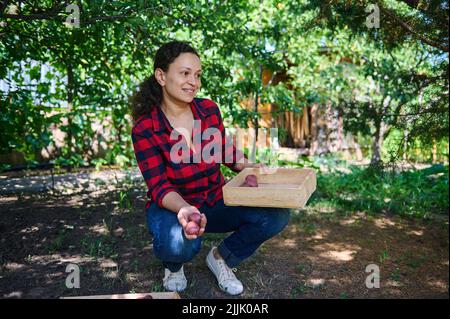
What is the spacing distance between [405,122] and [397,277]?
3.54 ft

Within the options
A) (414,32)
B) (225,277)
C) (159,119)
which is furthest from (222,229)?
(414,32)

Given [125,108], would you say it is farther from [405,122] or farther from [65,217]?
[405,122]

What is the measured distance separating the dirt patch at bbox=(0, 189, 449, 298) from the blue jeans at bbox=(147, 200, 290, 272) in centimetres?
22

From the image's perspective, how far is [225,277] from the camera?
245cm

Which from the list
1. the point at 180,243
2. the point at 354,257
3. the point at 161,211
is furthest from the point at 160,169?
the point at 354,257

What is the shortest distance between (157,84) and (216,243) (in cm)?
132

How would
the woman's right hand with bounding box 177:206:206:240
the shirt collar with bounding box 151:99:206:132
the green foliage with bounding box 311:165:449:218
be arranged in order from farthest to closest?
the green foliage with bounding box 311:165:449:218
the shirt collar with bounding box 151:99:206:132
the woman's right hand with bounding box 177:206:206:240

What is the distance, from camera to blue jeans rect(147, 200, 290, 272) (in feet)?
7.30

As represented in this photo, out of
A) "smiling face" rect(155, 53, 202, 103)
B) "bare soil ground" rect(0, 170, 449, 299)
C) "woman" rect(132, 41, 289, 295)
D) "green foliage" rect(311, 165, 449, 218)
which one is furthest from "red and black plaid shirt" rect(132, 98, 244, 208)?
"green foliage" rect(311, 165, 449, 218)

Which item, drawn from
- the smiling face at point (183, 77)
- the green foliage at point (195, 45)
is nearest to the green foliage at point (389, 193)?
the green foliage at point (195, 45)

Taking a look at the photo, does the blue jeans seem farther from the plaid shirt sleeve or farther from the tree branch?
the tree branch

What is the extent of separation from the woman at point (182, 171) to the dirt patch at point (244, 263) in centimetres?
21

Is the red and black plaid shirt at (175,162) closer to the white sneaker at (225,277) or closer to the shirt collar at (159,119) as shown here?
the shirt collar at (159,119)

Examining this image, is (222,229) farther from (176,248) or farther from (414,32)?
(414,32)
